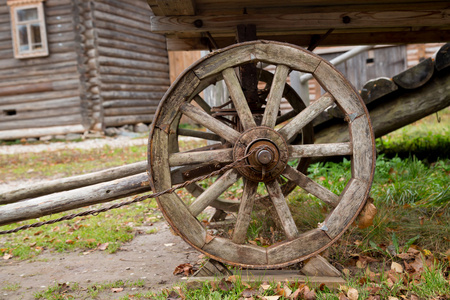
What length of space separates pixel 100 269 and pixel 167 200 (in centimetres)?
109

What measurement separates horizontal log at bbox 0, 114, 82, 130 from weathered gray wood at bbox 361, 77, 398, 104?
9900 mm

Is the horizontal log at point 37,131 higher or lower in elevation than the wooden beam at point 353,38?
lower

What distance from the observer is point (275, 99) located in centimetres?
252

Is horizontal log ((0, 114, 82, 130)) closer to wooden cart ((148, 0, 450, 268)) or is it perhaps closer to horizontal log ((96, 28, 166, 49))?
horizontal log ((96, 28, 166, 49))

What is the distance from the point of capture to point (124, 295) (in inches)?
101

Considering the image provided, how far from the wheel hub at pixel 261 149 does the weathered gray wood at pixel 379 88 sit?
2.48m

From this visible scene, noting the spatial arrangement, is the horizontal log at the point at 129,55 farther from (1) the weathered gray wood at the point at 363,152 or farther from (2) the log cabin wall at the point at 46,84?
(1) the weathered gray wood at the point at 363,152

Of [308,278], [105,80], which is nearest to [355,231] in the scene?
[308,278]

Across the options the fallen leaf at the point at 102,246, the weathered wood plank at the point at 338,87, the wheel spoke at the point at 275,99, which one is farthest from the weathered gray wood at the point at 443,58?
the fallen leaf at the point at 102,246

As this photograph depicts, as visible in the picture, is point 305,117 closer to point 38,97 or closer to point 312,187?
point 312,187

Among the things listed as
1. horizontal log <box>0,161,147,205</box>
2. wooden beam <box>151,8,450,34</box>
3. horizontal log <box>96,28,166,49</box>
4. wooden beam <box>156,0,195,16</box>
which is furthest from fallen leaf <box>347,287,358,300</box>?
horizontal log <box>96,28,166,49</box>

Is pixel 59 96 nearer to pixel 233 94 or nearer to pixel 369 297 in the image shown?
pixel 233 94

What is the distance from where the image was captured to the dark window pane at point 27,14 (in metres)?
12.4

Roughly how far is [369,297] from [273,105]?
1.24 metres
